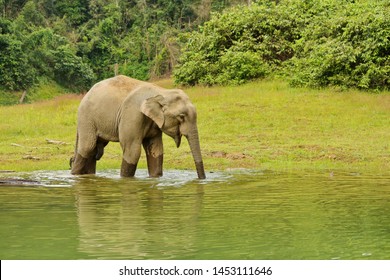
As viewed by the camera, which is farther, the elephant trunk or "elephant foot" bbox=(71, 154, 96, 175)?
"elephant foot" bbox=(71, 154, 96, 175)

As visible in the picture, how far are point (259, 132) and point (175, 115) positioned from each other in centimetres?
826

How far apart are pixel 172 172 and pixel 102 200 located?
14.8 feet

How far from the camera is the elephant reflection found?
330 inches

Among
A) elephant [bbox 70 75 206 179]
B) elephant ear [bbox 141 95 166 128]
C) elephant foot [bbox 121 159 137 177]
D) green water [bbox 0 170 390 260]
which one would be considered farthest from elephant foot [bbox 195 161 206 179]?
elephant foot [bbox 121 159 137 177]

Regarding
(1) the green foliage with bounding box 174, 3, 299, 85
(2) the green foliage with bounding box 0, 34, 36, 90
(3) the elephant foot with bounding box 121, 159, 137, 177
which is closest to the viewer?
(3) the elephant foot with bounding box 121, 159, 137, 177

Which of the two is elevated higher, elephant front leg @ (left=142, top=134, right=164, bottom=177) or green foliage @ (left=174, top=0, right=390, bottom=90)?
elephant front leg @ (left=142, top=134, right=164, bottom=177)

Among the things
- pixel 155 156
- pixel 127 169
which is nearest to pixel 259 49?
pixel 155 156

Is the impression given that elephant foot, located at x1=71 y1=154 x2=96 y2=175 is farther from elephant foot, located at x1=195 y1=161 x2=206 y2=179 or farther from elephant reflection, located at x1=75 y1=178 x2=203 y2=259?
elephant foot, located at x1=195 y1=161 x2=206 y2=179

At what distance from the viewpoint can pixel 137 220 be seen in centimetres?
1038

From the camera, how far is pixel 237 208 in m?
11.4

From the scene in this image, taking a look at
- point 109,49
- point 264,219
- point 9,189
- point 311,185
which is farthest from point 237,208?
point 109,49

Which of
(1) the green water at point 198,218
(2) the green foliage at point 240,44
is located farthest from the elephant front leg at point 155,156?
(2) the green foliage at point 240,44

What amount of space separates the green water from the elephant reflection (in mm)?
12
